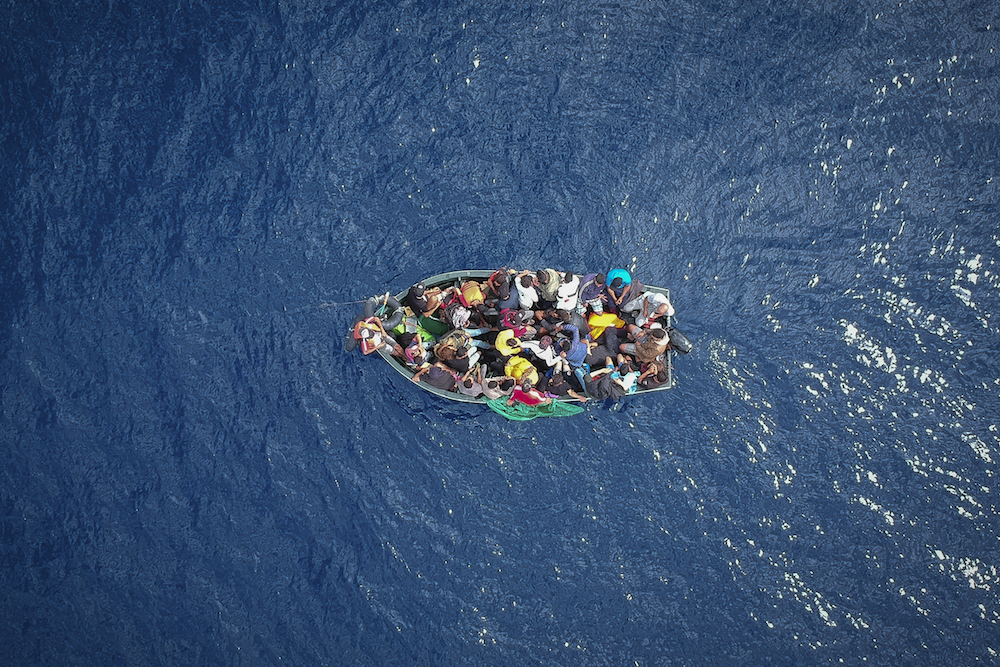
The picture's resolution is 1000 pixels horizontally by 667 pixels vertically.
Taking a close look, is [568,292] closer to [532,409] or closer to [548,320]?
[548,320]

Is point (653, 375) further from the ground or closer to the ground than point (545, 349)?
closer to the ground

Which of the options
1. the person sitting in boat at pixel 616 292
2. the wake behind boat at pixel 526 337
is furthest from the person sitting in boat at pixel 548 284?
the person sitting in boat at pixel 616 292

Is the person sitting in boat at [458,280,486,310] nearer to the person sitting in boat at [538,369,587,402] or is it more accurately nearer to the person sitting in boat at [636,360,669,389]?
the person sitting in boat at [538,369,587,402]

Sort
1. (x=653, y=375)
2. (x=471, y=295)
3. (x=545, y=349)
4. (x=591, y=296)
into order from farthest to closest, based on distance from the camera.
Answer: (x=653, y=375), (x=471, y=295), (x=591, y=296), (x=545, y=349)

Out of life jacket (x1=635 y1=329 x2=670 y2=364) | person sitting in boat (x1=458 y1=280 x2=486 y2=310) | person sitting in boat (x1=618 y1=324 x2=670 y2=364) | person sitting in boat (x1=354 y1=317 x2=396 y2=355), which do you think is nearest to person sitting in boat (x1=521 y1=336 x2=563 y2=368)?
person sitting in boat (x1=458 y1=280 x2=486 y2=310)

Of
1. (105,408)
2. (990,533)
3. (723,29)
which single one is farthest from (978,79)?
(105,408)

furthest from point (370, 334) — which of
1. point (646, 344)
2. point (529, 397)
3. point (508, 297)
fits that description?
point (646, 344)
